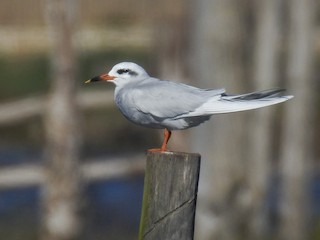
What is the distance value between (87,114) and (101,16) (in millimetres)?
14272

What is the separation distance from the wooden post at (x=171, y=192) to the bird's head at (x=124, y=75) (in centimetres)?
105

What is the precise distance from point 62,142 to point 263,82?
8.45 ft

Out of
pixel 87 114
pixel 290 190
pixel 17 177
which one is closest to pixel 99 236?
pixel 17 177

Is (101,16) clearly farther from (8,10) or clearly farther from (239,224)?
(239,224)

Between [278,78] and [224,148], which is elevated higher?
[278,78]

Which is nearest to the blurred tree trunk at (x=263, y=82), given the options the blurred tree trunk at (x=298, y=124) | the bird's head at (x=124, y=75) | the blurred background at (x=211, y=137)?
the blurred background at (x=211, y=137)

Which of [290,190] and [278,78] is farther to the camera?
[278,78]

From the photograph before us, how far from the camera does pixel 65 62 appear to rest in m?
16.0

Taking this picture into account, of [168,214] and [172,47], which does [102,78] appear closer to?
[168,214]

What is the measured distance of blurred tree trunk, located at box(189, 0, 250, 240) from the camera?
14367 millimetres

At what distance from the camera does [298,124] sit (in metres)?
16.4

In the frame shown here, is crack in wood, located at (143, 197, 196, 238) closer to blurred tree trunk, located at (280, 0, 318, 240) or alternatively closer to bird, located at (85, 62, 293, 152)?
bird, located at (85, 62, 293, 152)

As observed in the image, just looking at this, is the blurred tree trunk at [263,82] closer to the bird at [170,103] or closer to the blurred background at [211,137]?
the blurred background at [211,137]

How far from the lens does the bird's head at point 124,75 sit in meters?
7.82
